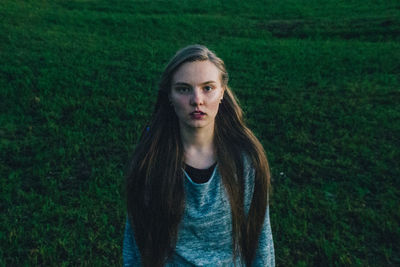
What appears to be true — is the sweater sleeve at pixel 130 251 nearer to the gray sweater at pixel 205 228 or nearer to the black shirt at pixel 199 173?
the gray sweater at pixel 205 228

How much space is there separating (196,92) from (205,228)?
0.76 metres

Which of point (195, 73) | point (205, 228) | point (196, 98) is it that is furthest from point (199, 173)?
point (195, 73)

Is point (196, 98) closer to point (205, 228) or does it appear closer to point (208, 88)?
point (208, 88)

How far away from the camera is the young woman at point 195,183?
74.2 inches

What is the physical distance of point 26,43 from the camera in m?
10.1

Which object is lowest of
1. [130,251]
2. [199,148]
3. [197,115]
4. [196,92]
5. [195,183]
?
[130,251]

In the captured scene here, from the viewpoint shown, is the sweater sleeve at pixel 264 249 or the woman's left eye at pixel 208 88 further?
the sweater sleeve at pixel 264 249

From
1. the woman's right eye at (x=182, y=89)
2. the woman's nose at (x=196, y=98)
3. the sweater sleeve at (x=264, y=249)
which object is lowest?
the sweater sleeve at (x=264, y=249)

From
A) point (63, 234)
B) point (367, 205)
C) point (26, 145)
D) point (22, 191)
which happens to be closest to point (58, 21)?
point (26, 145)

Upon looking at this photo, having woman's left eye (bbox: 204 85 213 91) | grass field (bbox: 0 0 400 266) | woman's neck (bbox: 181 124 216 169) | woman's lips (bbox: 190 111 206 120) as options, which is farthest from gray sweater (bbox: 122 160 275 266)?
grass field (bbox: 0 0 400 266)

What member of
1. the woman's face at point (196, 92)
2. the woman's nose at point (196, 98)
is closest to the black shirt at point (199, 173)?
the woman's face at point (196, 92)

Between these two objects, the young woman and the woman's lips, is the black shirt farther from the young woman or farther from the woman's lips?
the woman's lips

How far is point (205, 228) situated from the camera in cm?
193

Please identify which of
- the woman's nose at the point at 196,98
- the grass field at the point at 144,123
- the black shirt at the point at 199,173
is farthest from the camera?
the grass field at the point at 144,123
